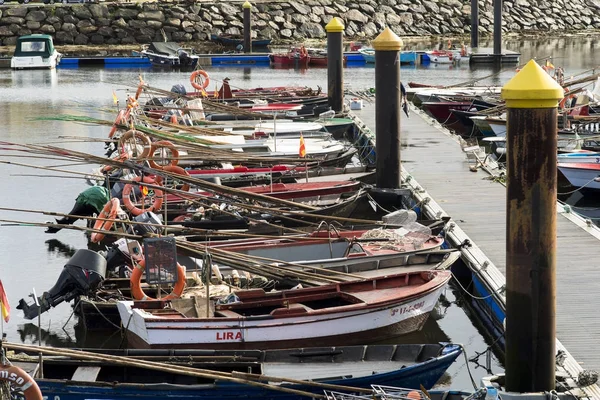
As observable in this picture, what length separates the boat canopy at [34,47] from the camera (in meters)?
56.5

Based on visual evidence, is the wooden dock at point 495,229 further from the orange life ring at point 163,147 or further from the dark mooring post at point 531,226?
the orange life ring at point 163,147

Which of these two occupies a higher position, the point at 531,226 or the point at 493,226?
the point at 531,226

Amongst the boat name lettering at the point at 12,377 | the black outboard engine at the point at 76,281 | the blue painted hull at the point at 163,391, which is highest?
the boat name lettering at the point at 12,377

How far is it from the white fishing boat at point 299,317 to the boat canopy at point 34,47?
43.7 meters

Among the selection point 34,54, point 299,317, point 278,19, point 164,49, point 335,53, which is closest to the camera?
point 299,317

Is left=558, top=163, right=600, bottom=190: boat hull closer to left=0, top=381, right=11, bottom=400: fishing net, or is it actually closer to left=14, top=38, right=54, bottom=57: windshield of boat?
left=0, top=381, right=11, bottom=400: fishing net

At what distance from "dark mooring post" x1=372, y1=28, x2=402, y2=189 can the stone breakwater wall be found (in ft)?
148

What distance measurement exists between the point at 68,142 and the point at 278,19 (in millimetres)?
44279

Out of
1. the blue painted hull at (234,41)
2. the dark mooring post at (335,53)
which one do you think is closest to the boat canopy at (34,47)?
the blue painted hull at (234,41)

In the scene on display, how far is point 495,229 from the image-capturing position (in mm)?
19203

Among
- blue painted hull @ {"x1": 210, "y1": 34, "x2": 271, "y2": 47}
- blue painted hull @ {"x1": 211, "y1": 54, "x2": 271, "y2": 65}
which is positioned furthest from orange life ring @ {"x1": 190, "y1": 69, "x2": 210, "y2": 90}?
blue painted hull @ {"x1": 210, "y1": 34, "x2": 271, "y2": 47}

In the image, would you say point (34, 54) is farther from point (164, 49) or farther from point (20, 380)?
point (20, 380)

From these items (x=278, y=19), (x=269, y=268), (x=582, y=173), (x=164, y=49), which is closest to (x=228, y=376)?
(x=269, y=268)

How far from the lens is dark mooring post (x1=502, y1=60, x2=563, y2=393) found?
1104 centimetres
